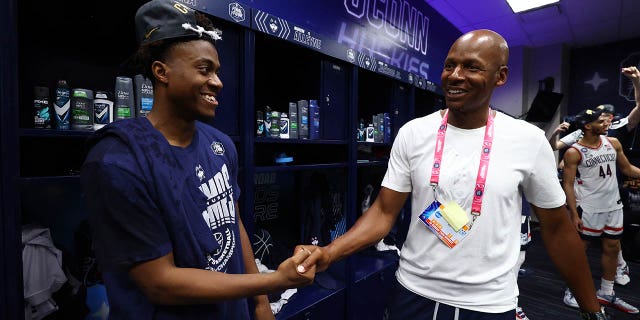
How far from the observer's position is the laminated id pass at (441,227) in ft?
3.62

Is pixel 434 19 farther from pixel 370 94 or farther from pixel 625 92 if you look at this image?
pixel 625 92

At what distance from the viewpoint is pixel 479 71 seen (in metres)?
1.15

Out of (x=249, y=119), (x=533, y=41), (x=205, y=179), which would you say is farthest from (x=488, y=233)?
(x=533, y=41)

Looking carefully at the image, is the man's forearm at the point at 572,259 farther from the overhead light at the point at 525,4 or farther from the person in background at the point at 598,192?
the overhead light at the point at 525,4

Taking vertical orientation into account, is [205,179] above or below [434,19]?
below

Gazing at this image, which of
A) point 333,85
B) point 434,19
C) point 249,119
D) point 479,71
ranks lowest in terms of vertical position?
point 249,119

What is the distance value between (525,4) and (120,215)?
558 cm

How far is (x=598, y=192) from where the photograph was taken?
11.1ft

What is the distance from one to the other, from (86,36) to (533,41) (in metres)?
7.35

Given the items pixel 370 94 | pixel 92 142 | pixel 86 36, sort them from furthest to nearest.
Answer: pixel 370 94 → pixel 86 36 → pixel 92 142

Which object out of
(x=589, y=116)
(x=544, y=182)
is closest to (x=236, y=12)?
(x=544, y=182)

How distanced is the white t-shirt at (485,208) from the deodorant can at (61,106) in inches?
50.9

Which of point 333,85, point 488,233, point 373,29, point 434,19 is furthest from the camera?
point 434,19

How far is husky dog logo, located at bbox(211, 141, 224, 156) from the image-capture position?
106 cm
